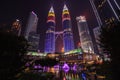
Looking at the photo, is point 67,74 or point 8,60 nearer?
point 8,60

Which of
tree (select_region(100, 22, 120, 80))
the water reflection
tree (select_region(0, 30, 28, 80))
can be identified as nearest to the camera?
tree (select_region(0, 30, 28, 80))

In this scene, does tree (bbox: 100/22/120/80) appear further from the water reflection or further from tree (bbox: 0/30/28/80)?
the water reflection

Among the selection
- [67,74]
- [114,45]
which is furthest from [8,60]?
[67,74]

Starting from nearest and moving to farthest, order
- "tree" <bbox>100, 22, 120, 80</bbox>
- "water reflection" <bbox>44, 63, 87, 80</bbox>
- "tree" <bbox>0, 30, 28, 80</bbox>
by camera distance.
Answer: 1. "tree" <bbox>0, 30, 28, 80</bbox>
2. "tree" <bbox>100, 22, 120, 80</bbox>
3. "water reflection" <bbox>44, 63, 87, 80</bbox>

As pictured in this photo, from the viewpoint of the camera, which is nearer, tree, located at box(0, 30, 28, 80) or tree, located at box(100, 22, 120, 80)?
tree, located at box(0, 30, 28, 80)

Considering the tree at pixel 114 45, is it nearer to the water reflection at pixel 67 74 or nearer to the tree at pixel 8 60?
the tree at pixel 8 60

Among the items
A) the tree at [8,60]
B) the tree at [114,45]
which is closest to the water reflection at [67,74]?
the tree at [114,45]

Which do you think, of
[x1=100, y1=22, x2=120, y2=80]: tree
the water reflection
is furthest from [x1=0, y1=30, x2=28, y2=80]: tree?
the water reflection

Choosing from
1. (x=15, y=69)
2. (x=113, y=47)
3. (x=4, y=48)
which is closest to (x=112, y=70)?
(x=113, y=47)

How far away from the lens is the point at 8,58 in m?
7.04

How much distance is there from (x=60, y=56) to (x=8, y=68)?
13568 centimetres

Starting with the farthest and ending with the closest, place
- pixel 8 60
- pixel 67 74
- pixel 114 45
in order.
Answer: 1. pixel 67 74
2. pixel 114 45
3. pixel 8 60

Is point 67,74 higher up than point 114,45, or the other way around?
point 114,45

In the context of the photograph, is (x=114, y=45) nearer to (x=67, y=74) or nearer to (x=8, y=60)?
(x=8, y=60)
